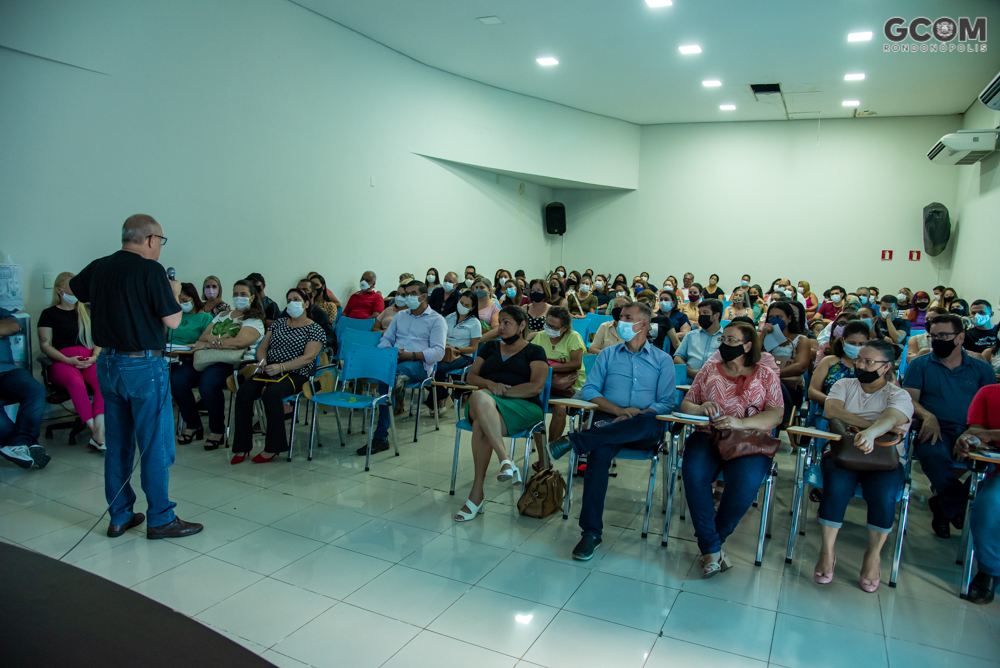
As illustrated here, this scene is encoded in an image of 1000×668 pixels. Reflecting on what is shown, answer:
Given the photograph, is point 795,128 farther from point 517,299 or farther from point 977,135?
point 517,299

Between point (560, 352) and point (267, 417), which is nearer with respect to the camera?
point (267, 417)

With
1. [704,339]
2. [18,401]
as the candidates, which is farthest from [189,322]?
[704,339]

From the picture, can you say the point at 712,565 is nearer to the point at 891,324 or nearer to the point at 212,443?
the point at 212,443

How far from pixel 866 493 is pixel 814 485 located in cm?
A: 25

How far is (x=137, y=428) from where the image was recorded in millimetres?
3117

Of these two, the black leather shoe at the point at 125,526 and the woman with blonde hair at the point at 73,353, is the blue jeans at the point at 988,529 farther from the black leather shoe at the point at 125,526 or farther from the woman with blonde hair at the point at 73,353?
the woman with blonde hair at the point at 73,353

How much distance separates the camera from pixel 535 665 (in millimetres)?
2256

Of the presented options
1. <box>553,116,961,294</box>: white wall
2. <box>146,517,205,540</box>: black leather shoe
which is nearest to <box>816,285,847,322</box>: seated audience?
<box>553,116,961,294</box>: white wall

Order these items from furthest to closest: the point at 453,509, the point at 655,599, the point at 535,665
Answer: the point at 453,509
the point at 655,599
the point at 535,665

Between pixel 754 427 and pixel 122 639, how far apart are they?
2882mm

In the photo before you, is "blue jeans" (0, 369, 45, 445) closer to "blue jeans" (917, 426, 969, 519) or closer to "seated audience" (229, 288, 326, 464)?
"seated audience" (229, 288, 326, 464)

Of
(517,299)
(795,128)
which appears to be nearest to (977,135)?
(795,128)

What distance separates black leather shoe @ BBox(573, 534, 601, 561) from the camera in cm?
311

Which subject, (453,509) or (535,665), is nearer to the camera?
(535,665)
